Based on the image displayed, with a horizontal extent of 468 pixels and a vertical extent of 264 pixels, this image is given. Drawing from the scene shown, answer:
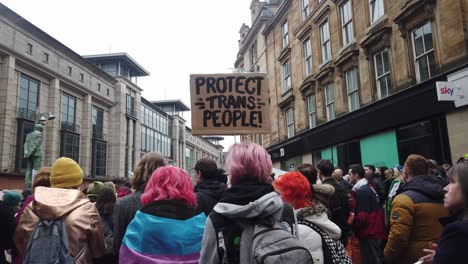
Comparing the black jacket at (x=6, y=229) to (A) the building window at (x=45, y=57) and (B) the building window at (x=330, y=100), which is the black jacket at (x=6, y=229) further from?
(A) the building window at (x=45, y=57)

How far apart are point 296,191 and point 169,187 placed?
3.51 feet

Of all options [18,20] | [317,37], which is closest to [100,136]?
[18,20]

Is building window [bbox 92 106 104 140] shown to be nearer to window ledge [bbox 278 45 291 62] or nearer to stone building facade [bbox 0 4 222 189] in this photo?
stone building facade [bbox 0 4 222 189]

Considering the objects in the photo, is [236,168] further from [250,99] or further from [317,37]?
[317,37]

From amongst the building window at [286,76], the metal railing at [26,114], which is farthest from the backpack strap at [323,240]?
the metal railing at [26,114]

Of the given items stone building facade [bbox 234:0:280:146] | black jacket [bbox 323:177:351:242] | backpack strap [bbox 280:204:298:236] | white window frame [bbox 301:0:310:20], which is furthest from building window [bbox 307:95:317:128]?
backpack strap [bbox 280:204:298:236]

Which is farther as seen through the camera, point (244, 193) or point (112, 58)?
point (112, 58)

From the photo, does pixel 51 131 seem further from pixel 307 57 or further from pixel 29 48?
pixel 307 57

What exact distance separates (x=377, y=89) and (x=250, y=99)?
8904 mm

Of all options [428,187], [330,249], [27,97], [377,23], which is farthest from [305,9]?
[27,97]

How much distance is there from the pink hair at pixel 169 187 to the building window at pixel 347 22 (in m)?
15.1

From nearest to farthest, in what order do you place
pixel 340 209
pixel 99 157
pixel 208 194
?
pixel 208 194, pixel 340 209, pixel 99 157

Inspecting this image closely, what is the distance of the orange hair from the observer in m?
3.00

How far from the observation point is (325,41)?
18500 millimetres
